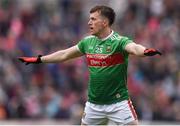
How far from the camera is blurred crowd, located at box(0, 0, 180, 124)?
740 inches

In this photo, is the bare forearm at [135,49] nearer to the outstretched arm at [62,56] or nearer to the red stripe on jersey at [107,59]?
the red stripe on jersey at [107,59]

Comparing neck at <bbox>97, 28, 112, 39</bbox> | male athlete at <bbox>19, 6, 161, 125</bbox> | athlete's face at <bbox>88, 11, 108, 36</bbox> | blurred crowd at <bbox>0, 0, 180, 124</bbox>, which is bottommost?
blurred crowd at <bbox>0, 0, 180, 124</bbox>

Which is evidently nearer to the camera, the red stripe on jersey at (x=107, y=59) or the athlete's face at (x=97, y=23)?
the red stripe on jersey at (x=107, y=59)

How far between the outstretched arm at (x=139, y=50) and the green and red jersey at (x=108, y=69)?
24cm

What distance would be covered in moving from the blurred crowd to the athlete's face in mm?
5288

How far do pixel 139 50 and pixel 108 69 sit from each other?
2.42ft

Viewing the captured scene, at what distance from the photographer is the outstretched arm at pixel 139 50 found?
461 inches

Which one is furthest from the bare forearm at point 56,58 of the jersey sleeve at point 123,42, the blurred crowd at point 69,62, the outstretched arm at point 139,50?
the blurred crowd at point 69,62

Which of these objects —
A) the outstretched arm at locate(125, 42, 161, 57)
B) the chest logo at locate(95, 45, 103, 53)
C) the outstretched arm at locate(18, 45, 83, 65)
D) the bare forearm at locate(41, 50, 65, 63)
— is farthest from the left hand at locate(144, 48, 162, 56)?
the bare forearm at locate(41, 50, 65, 63)

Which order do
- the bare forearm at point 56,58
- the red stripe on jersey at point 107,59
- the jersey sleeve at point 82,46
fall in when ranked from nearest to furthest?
1. the red stripe on jersey at point 107,59
2. the jersey sleeve at point 82,46
3. the bare forearm at point 56,58

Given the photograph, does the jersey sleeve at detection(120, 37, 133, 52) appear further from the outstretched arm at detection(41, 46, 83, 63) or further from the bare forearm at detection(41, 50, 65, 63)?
the bare forearm at detection(41, 50, 65, 63)

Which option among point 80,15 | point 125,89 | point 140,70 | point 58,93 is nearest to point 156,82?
point 140,70

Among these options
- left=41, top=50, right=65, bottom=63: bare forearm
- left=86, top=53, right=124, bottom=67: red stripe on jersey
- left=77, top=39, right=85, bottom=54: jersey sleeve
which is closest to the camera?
left=86, top=53, right=124, bottom=67: red stripe on jersey

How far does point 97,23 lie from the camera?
12633 mm
